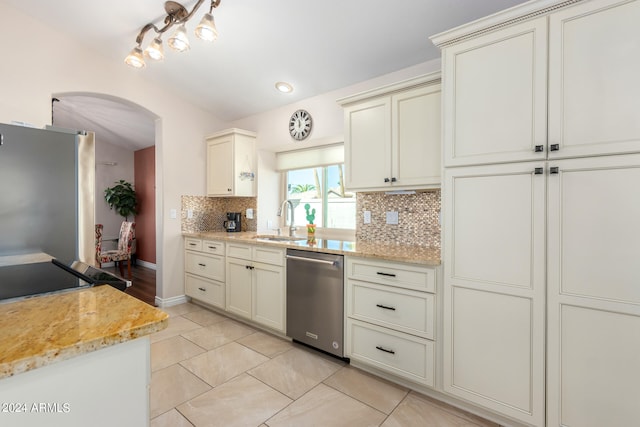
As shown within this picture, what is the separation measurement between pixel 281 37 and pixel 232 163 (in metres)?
1.63

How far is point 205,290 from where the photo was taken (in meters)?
3.52

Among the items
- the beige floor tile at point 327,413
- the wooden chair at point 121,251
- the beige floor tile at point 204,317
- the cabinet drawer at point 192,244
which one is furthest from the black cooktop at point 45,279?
the wooden chair at point 121,251

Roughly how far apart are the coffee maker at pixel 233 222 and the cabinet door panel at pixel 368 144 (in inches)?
76.6

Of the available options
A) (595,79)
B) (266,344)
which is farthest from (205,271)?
(595,79)

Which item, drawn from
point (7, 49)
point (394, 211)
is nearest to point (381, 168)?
point (394, 211)

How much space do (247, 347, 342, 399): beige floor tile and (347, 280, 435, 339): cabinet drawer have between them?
0.48 meters

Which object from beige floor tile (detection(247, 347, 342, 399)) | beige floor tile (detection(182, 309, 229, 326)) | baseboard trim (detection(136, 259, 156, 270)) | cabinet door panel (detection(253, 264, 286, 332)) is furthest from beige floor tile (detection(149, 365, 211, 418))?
baseboard trim (detection(136, 259, 156, 270))

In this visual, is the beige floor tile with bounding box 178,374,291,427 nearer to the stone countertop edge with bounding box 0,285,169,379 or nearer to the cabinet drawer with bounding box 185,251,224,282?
the stone countertop edge with bounding box 0,285,169,379

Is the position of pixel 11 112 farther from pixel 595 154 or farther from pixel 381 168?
pixel 595 154

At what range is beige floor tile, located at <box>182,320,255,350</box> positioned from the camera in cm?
272

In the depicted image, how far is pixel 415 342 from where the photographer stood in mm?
1940

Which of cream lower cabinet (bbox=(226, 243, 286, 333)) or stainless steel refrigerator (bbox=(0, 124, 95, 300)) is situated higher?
stainless steel refrigerator (bbox=(0, 124, 95, 300))

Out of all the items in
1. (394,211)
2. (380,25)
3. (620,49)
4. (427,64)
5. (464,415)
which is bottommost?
(464,415)

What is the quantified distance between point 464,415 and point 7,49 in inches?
175
